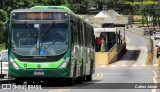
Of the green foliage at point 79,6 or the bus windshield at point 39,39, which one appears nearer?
the bus windshield at point 39,39

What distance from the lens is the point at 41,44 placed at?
77.9 feet

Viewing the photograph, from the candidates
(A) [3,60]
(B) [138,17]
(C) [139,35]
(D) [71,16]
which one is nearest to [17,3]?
(C) [139,35]

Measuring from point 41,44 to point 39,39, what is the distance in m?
0.21

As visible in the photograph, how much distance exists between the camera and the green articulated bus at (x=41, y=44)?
2345 centimetres

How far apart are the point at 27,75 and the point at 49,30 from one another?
1959 millimetres

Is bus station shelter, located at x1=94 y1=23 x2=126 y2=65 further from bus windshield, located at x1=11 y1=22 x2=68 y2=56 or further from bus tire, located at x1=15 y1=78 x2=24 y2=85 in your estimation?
bus windshield, located at x1=11 y1=22 x2=68 y2=56

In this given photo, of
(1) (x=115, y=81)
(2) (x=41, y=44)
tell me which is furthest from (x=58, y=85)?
(1) (x=115, y=81)

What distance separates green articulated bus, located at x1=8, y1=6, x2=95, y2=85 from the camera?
23.5 metres

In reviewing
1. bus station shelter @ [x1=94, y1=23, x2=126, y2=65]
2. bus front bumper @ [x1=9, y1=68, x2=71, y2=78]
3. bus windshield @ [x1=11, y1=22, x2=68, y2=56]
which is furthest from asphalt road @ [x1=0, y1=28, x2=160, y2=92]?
bus station shelter @ [x1=94, y1=23, x2=126, y2=65]

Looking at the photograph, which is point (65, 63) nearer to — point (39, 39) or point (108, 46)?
point (39, 39)

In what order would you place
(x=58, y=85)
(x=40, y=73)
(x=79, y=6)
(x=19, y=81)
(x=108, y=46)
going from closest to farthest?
(x=40, y=73) → (x=19, y=81) → (x=58, y=85) → (x=108, y=46) → (x=79, y=6)

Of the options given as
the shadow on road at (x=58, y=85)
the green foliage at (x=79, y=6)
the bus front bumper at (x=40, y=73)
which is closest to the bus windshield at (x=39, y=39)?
the bus front bumper at (x=40, y=73)

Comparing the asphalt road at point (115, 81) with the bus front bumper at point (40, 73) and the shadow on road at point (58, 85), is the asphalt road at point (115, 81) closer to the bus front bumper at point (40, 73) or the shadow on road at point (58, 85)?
the shadow on road at point (58, 85)

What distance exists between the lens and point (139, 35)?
5266 inches
